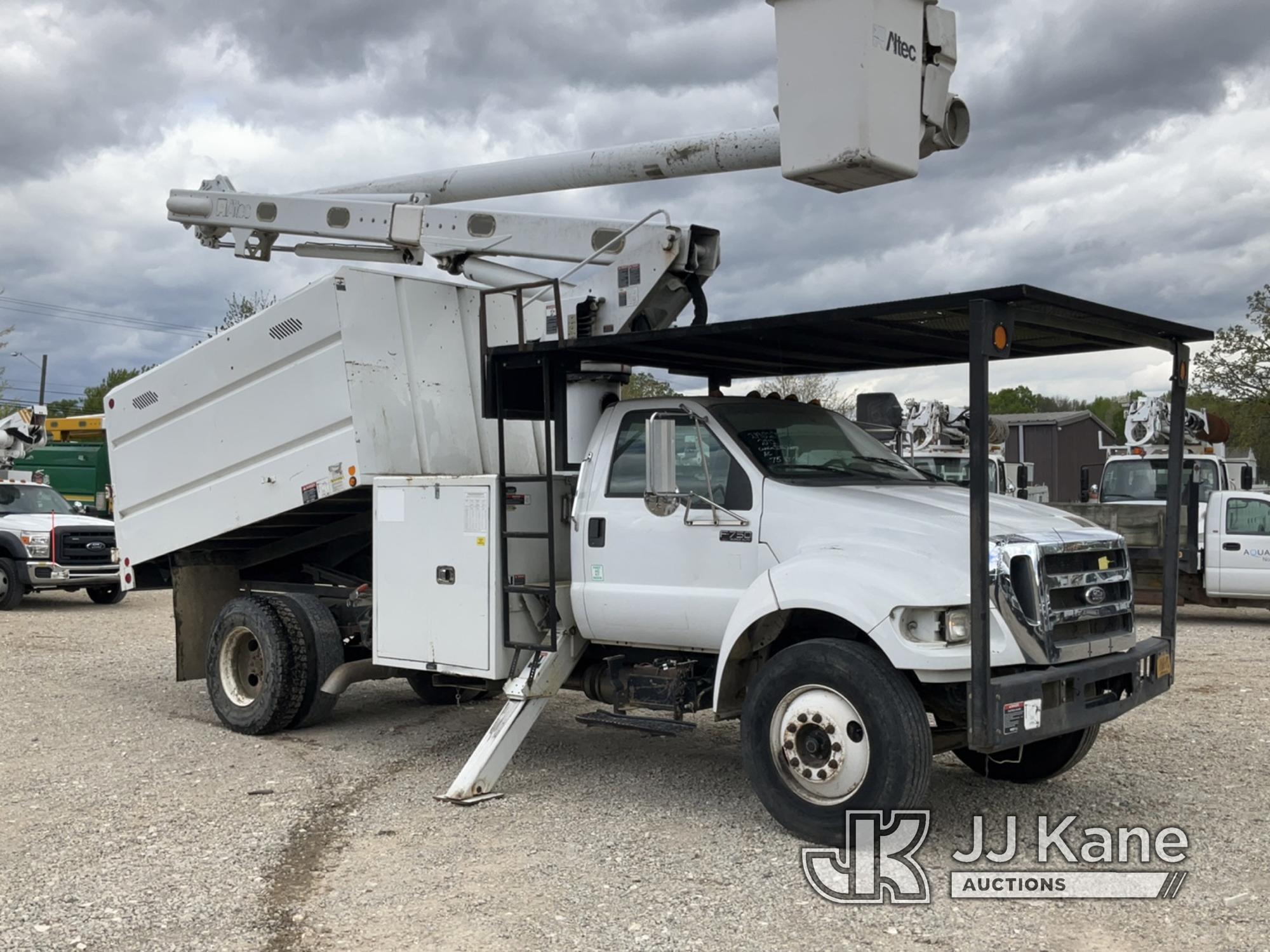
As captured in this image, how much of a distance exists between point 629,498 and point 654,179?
2.41 m

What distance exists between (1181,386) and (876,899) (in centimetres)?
360

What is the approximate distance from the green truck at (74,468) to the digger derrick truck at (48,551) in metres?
7.28

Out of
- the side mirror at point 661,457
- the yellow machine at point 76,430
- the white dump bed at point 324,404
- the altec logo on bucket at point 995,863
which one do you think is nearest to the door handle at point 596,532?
the side mirror at point 661,457

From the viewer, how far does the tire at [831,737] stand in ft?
19.4

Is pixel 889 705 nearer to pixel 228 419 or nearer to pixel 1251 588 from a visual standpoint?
pixel 228 419

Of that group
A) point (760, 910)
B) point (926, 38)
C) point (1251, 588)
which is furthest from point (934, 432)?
point (760, 910)

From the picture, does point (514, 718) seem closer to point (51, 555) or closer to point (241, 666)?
point (241, 666)

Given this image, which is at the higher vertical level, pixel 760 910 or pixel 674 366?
pixel 674 366

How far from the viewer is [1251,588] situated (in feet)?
50.1

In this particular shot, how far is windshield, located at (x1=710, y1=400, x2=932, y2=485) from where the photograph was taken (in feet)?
23.3

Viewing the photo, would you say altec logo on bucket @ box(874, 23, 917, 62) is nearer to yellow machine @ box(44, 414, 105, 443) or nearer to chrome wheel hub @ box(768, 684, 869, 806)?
chrome wheel hub @ box(768, 684, 869, 806)

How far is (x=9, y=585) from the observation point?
1859 centimetres

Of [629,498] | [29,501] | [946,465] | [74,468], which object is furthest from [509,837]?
[74,468]

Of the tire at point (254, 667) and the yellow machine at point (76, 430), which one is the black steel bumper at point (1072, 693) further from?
the yellow machine at point (76, 430)
